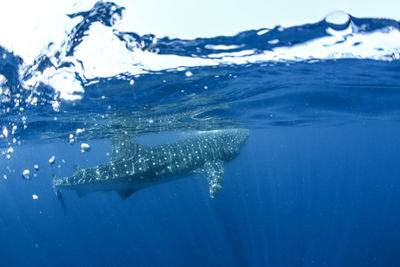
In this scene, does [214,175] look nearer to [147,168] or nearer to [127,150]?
[147,168]

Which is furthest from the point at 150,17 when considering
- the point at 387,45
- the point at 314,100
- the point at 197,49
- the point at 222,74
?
the point at 314,100

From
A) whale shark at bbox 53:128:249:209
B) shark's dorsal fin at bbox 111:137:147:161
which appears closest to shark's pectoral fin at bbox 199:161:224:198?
whale shark at bbox 53:128:249:209

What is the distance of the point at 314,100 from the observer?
57.0 ft

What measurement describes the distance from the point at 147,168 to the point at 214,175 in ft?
9.93

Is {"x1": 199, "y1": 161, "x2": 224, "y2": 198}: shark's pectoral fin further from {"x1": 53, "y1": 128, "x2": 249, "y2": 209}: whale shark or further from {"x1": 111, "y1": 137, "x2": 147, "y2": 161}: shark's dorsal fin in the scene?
{"x1": 111, "y1": 137, "x2": 147, "y2": 161}: shark's dorsal fin

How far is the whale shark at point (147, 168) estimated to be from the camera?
11477 mm

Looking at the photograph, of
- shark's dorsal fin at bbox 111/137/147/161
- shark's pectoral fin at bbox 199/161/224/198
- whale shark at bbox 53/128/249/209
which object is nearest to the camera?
shark's pectoral fin at bbox 199/161/224/198

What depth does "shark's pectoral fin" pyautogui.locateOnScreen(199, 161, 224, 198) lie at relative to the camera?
36.7 feet

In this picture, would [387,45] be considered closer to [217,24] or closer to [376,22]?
[376,22]

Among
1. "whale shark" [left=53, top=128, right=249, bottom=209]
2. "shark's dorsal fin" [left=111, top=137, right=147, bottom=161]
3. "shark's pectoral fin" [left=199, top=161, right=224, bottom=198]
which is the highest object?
"shark's dorsal fin" [left=111, top=137, right=147, bottom=161]

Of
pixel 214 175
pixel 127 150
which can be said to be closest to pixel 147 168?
pixel 127 150

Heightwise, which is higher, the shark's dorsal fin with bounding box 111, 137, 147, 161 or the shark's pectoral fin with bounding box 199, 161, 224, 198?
the shark's dorsal fin with bounding box 111, 137, 147, 161

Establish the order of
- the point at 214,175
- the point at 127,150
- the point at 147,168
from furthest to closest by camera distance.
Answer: the point at 127,150, the point at 214,175, the point at 147,168

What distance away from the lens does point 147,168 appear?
1218 cm
